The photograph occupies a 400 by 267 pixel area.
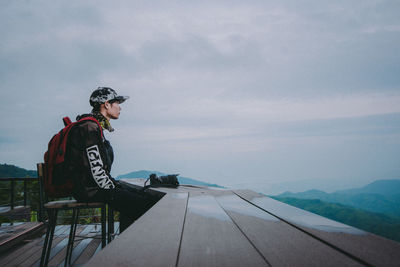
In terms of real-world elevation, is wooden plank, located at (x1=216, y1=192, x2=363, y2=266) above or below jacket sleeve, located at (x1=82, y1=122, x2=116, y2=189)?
below

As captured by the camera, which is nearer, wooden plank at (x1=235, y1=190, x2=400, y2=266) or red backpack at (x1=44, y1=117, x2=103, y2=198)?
wooden plank at (x1=235, y1=190, x2=400, y2=266)

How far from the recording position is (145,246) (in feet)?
2.04

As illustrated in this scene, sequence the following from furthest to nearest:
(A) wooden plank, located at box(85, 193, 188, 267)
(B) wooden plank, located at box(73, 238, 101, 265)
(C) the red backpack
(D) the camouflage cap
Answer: (B) wooden plank, located at box(73, 238, 101, 265) → (D) the camouflage cap → (C) the red backpack → (A) wooden plank, located at box(85, 193, 188, 267)

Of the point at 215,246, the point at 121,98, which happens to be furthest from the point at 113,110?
the point at 215,246

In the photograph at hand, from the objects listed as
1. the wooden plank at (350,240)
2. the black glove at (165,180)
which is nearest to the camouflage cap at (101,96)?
the black glove at (165,180)

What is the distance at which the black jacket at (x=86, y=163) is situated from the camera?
1.77 metres

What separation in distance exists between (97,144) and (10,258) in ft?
8.27

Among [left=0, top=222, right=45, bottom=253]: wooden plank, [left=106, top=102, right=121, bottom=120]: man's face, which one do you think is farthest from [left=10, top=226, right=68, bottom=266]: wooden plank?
[left=106, top=102, right=121, bottom=120]: man's face

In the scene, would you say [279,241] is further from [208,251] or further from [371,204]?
[371,204]

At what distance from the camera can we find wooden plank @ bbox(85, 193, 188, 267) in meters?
0.52

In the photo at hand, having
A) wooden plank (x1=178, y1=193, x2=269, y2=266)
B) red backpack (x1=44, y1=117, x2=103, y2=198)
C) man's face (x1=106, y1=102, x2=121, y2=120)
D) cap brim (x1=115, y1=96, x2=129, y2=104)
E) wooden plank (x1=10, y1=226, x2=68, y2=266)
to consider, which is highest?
cap brim (x1=115, y1=96, x2=129, y2=104)

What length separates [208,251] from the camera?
0.61 metres

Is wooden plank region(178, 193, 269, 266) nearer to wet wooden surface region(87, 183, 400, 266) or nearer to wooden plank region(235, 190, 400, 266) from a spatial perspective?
wet wooden surface region(87, 183, 400, 266)

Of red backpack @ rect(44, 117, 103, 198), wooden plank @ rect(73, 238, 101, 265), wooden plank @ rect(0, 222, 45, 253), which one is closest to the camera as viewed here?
red backpack @ rect(44, 117, 103, 198)
